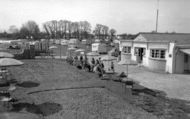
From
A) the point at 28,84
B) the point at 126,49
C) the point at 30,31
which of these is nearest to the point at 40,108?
the point at 28,84

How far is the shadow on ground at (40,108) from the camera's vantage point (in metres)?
8.05

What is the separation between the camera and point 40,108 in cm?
846

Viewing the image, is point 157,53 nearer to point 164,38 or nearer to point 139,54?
point 164,38

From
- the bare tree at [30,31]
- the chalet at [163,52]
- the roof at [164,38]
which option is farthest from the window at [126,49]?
the bare tree at [30,31]

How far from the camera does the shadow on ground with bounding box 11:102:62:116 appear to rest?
8047 millimetres

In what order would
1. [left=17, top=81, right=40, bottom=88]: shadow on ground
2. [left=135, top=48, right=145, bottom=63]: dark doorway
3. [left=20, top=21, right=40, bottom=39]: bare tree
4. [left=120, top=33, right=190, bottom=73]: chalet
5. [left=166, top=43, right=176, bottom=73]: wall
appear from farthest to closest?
[left=20, top=21, right=40, bottom=39]: bare tree → [left=135, top=48, right=145, bottom=63]: dark doorway → [left=120, top=33, right=190, bottom=73]: chalet → [left=166, top=43, right=176, bottom=73]: wall → [left=17, top=81, right=40, bottom=88]: shadow on ground

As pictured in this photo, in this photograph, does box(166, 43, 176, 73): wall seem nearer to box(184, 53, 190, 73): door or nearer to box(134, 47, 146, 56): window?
box(184, 53, 190, 73): door

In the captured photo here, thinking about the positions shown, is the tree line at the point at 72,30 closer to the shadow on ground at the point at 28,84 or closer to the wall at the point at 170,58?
the wall at the point at 170,58

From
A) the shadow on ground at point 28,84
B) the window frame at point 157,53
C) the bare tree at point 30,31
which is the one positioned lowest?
the shadow on ground at point 28,84

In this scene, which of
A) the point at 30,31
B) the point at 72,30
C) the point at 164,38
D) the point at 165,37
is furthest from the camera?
the point at 72,30

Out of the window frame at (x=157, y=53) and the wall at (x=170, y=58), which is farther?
the window frame at (x=157, y=53)

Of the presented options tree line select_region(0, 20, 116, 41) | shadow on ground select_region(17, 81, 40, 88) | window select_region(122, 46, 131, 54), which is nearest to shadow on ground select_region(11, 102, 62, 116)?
shadow on ground select_region(17, 81, 40, 88)

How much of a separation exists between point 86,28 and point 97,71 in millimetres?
85775

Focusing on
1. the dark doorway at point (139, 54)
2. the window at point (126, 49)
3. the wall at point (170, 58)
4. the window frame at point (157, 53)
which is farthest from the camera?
the window at point (126, 49)
